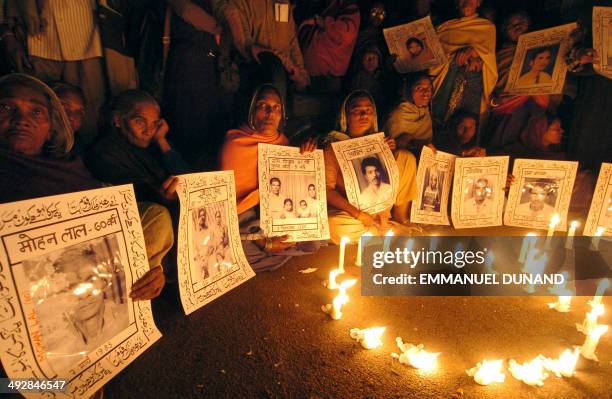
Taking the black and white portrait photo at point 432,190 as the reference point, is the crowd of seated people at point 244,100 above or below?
above

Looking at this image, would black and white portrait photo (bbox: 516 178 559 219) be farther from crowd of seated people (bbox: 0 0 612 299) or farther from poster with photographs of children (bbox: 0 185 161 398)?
poster with photographs of children (bbox: 0 185 161 398)

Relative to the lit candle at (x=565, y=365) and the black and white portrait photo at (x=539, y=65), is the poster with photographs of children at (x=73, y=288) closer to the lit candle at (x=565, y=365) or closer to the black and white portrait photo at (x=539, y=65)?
the lit candle at (x=565, y=365)

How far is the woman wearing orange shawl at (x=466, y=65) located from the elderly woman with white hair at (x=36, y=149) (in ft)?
12.7

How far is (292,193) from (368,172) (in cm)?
84

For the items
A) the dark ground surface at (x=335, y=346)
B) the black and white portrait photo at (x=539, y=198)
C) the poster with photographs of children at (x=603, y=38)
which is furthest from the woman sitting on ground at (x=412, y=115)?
the dark ground surface at (x=335, y=346)

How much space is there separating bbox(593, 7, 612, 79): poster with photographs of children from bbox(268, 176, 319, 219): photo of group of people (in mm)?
3407

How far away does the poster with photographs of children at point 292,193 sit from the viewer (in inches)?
109

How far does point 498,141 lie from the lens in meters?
4.50

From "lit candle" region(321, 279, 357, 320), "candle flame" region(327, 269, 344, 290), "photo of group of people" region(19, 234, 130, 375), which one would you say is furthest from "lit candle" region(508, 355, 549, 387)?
"photo of group of people" region(19, 234, 130, 375)

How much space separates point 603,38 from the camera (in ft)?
11.6

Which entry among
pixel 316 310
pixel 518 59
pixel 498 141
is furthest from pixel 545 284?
pixel 518 59

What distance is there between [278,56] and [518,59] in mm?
2893

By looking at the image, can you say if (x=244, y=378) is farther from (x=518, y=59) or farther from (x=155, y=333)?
(x=518, y=59)

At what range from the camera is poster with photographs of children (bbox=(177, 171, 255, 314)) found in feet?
6.77
